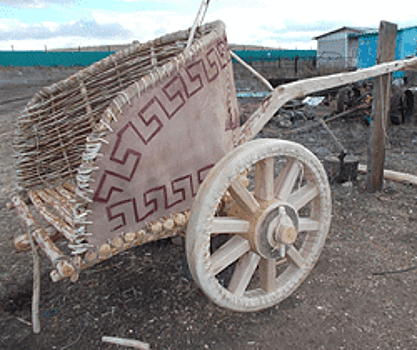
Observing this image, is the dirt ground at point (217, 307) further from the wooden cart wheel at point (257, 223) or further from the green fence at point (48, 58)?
the green fence at point (48, 58)

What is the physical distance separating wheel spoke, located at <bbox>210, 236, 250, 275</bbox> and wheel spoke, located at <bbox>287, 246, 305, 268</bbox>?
0.26m

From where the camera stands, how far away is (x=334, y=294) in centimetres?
204

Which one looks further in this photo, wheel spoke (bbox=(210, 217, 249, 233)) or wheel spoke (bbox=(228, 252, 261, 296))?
wheel spoke (bbox=(228, 252, 261, 296))

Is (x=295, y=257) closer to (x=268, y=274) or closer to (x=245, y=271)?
(x=268, y=274)

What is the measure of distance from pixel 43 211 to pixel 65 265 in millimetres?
634

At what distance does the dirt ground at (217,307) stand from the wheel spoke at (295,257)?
1.05 feet

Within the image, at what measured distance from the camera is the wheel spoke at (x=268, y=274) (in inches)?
66.4

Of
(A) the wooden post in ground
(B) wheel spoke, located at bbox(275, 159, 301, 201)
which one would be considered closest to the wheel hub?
(B) wheel spoke, located at bbox(275, 159, 301, 201)

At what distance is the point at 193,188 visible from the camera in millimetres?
1624

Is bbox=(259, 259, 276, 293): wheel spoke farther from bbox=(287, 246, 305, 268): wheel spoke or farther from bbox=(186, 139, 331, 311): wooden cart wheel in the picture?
bbox=(287, 246, 305, 268): wheel spoke

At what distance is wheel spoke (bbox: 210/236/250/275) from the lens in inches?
59.6

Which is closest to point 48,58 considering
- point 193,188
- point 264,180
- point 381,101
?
point 381,101

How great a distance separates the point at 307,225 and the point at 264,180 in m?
0.38

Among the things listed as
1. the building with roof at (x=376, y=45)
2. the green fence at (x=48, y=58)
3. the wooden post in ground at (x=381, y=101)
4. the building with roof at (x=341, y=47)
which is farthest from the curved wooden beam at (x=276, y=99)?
the building with roof at (x=341, y=47)
